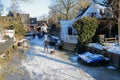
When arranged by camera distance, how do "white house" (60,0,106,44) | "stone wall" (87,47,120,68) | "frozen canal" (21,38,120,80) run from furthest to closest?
1. "white house" (60,0,106,44)
2. "stone wall" (87,47,120,68)
3. "frozen canal" (21,38,120,80)

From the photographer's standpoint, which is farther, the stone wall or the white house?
the white house

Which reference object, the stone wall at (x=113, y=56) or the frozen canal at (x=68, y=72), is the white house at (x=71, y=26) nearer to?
the stone wall at (x=113, y=56)

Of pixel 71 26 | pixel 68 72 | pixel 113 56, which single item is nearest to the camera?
pixel 68 72

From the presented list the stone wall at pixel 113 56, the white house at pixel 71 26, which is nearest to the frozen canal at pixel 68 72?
the stone wall at pixel 113 56

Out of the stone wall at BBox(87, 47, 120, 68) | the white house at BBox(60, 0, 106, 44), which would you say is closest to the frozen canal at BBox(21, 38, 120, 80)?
the stone wall at BBox(87, 47, 120, 68)

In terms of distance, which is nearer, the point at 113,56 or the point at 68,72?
the point at 68,72

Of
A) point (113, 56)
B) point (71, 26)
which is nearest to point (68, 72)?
point (113, 56)

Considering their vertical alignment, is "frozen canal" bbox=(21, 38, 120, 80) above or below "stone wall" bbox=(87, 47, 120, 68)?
below

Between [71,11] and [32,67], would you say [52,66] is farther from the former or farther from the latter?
[71,11]

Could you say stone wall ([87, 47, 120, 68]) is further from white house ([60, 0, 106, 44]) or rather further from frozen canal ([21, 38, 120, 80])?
white house ([60, 0, 106, 44])

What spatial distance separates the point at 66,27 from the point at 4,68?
128 ft

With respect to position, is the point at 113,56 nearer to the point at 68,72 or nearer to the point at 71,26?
the point at 68,72

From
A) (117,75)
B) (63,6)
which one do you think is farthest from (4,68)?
(63,6)

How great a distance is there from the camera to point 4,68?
862 cm
